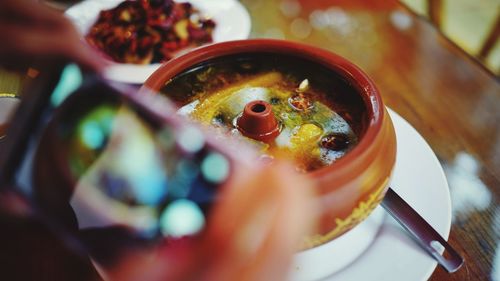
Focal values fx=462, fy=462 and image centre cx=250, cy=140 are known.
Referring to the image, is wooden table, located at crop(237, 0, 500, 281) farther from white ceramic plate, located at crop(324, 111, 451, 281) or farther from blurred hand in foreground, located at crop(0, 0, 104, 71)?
blurred hand in foreground, located at crop(0, 0, 104, 71)

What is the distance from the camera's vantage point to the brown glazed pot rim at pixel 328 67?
24.2 inches

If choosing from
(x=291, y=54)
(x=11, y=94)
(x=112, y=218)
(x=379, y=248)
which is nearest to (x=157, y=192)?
(x=112, y=218)

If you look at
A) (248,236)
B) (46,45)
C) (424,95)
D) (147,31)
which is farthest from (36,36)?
(424,95)

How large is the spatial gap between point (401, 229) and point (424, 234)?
0.13 ft

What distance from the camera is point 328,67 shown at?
0.82 meters

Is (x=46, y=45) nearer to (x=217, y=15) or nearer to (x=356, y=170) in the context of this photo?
(x=356, y=170)

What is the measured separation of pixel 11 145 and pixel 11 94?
0.54m

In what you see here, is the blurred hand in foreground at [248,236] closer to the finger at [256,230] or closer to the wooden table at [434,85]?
the finger at [256,230]

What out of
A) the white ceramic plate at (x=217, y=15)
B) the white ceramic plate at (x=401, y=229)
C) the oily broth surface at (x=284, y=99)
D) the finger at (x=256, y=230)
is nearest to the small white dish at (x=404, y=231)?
the white ceramic plate at (x=401, y=229)

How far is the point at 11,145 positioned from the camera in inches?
23.3

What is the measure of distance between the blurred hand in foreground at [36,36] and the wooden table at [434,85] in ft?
2.00

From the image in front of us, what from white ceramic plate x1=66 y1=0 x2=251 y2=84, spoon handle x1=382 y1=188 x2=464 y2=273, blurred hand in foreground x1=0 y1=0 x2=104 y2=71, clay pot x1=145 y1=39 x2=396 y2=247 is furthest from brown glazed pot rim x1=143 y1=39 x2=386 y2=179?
white ceramic plate x1=66 y1=0 x2=251 y2=84

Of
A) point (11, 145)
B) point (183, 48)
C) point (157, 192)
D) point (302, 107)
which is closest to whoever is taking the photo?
point (157, 192)

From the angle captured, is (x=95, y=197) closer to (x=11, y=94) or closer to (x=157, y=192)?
(x=157, y=192)
